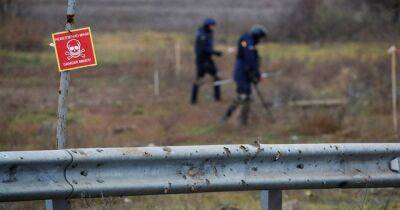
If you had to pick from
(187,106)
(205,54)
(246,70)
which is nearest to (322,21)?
(205,54)

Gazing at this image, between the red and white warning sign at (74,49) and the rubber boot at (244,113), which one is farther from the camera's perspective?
the rubber boot at (244,113)

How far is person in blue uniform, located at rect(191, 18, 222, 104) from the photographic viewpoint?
18.0 metres

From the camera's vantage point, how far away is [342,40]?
2581 cm

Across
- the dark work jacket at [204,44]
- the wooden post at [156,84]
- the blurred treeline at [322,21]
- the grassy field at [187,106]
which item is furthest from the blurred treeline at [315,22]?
the dark work jacket at [204,44]

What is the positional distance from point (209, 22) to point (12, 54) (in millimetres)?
4736

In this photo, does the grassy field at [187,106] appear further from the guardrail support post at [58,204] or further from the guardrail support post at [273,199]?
the guardrail support post at [273,199]

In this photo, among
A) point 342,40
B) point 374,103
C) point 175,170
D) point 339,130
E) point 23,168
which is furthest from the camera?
point 342,40

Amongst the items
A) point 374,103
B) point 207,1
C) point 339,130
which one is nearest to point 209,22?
point 374,103

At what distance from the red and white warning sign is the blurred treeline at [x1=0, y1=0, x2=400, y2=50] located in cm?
923

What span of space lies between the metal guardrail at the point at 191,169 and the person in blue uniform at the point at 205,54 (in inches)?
450

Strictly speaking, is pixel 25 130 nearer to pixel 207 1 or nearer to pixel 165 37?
pixel 165 37

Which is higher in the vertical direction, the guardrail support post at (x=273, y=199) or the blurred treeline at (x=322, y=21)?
the blurred treeline at (x=322, y=21)

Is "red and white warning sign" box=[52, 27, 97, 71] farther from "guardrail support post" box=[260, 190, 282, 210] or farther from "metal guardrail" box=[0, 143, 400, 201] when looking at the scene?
"guardrail support post" box=[260, 190, 282, 210]

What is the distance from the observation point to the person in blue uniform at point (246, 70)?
14812mm
